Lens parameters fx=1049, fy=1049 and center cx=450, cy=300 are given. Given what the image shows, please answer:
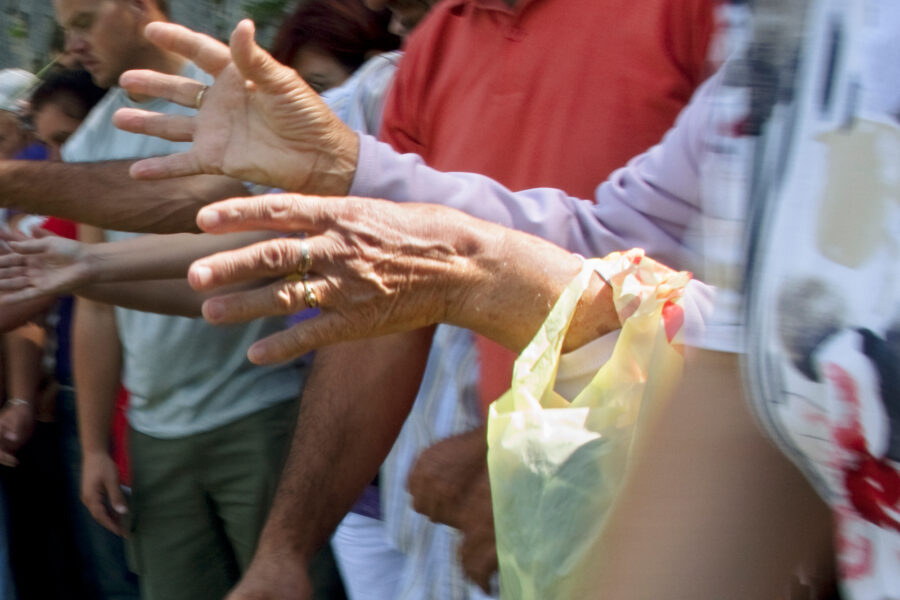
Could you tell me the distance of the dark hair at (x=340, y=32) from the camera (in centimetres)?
285

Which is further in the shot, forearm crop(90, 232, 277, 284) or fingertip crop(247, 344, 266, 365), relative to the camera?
forearm crop(90, 232, 277, 284)

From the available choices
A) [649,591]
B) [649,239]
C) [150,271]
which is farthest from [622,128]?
[150,271]

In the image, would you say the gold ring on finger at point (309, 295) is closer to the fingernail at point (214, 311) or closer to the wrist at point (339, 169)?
the fingernail at point (214, 311)

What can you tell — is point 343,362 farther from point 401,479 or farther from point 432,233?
point 432,233

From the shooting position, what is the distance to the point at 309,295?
121 cm

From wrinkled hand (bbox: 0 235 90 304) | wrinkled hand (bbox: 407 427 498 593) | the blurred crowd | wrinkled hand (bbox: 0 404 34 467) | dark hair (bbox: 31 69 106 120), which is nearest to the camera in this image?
the blurred crowd

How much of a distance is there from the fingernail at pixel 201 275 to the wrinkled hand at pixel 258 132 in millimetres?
321

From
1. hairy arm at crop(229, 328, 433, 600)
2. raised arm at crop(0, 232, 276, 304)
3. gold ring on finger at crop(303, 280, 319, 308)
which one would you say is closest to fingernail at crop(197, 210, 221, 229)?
gold ring on finger at crop(303, 280, 319, 308)

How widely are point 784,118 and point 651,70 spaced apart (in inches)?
35.3

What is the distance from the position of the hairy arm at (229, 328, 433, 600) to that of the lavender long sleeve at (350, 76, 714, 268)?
42cm

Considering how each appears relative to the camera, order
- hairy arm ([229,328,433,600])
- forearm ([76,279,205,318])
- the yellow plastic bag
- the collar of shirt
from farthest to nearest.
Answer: forearm ([76,279,205,318]) → hairy arm ([229,328,433,600]) → the collar of shirt → the yellow plastic bag

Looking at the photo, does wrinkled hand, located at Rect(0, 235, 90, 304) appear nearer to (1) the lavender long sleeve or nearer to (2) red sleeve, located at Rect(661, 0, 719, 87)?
(1) the lavender long sleeve

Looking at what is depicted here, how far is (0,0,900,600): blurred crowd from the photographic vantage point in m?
0.77

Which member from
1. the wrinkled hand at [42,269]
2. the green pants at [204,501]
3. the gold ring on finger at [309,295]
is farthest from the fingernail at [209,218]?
the green pants at [204,501]
